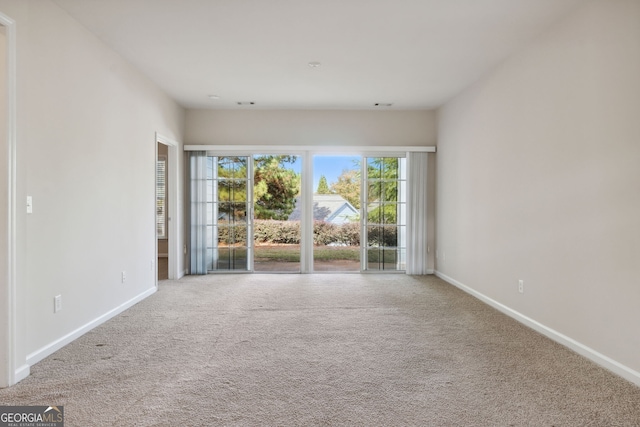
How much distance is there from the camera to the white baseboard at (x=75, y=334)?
2666 millimetres

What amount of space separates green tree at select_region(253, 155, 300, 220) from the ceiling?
509cm

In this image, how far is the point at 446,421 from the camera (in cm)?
195

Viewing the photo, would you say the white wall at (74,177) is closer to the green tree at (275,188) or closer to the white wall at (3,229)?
the white wall at (3,229)

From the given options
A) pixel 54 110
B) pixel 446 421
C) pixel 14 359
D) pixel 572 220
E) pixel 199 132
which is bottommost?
pixel 446 421

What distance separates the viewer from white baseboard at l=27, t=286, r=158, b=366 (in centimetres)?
267

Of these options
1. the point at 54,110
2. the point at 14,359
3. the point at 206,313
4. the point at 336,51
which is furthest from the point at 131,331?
the point at 336,51

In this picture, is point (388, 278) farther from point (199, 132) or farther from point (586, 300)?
point (199, 132)

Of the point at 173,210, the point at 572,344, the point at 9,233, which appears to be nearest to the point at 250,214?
the point at 173,210

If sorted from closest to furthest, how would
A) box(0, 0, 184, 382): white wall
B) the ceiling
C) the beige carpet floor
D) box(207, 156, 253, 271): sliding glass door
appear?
1. the beige carpet floor
2. box(0, 0, 184, 382): white wall
3. the ceiling
4. box(207, 156, 253, 271): sliding glass door

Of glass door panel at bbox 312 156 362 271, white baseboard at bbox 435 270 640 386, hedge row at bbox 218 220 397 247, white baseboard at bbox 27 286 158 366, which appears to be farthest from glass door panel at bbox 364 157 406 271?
hedge row at bbox 218 220 397 247

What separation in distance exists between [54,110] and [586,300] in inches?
164

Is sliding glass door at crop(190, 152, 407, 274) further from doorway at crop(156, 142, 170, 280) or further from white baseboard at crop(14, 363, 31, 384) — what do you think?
white baseboard at crop(14, 363, 31, 384)

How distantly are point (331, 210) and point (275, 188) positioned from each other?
1.64 metres

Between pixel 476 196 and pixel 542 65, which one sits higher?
pixel 542 65
